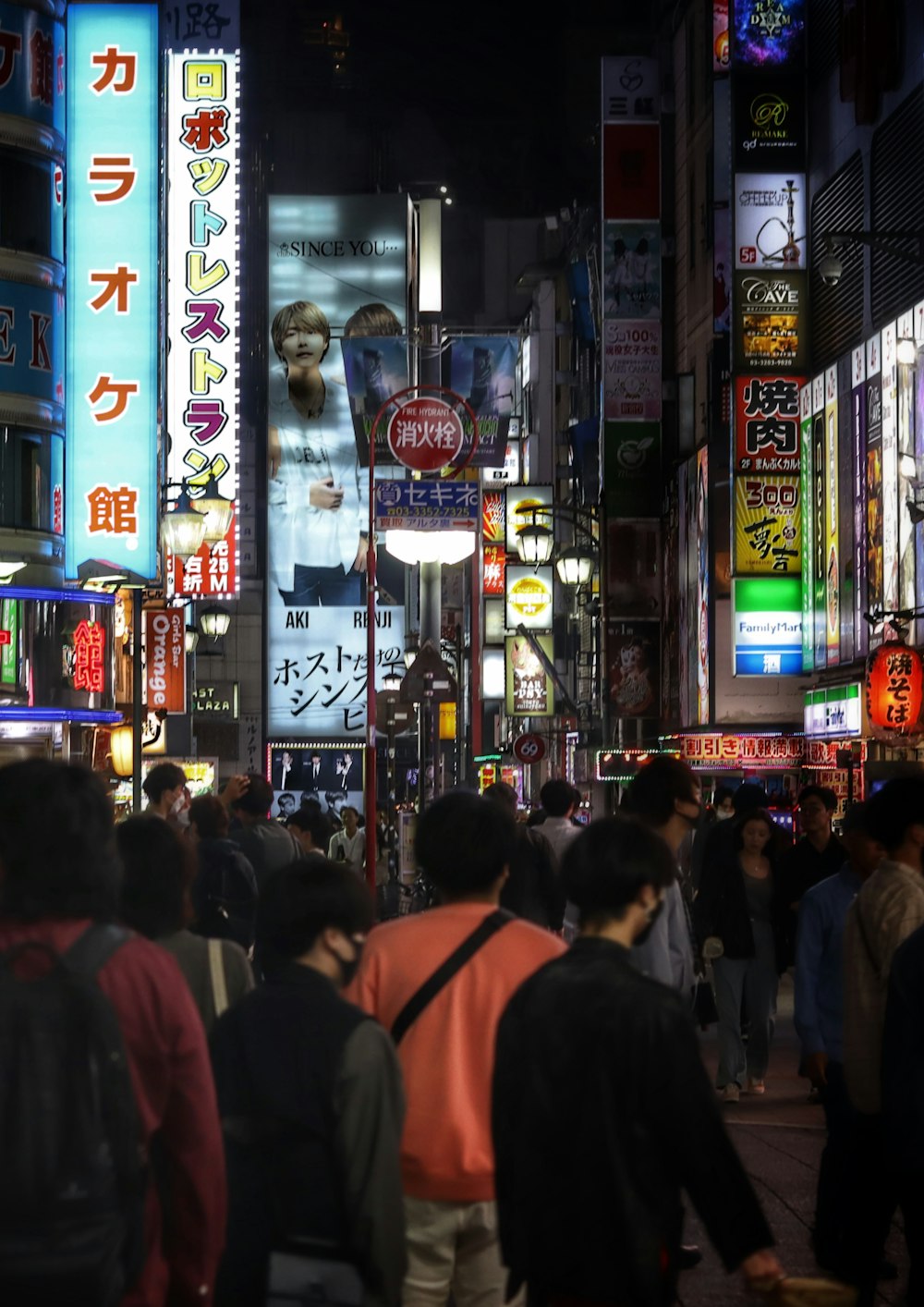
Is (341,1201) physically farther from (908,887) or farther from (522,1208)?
(908,887)

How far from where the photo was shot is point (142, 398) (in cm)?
2583

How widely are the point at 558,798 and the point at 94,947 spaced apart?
10299 mm

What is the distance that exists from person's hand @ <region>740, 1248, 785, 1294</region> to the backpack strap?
1446mm

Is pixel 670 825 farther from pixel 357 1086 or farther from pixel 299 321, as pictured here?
pixel 299 321

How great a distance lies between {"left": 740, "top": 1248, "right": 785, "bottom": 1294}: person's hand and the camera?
4.28 meters

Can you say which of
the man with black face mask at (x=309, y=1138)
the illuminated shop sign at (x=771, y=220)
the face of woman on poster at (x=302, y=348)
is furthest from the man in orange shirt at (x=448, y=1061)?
the face of woman on poster at (x=302, y=348)

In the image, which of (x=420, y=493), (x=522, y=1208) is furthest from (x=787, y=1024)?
(x=522, y=1208)

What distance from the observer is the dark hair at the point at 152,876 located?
5457mm

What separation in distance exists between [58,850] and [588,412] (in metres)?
55.8

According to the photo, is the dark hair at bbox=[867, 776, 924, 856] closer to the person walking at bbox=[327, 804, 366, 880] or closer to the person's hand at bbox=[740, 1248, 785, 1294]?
the person's hand at bbox=[740, 1248, 785, 1294]

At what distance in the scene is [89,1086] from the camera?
3.85m

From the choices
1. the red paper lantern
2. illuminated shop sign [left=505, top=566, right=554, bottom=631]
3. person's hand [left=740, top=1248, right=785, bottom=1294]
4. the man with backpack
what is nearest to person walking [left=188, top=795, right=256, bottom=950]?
the man with backpack

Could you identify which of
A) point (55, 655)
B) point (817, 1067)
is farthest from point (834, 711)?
point (817, 1067)

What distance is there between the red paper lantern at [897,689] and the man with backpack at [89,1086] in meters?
19.3
